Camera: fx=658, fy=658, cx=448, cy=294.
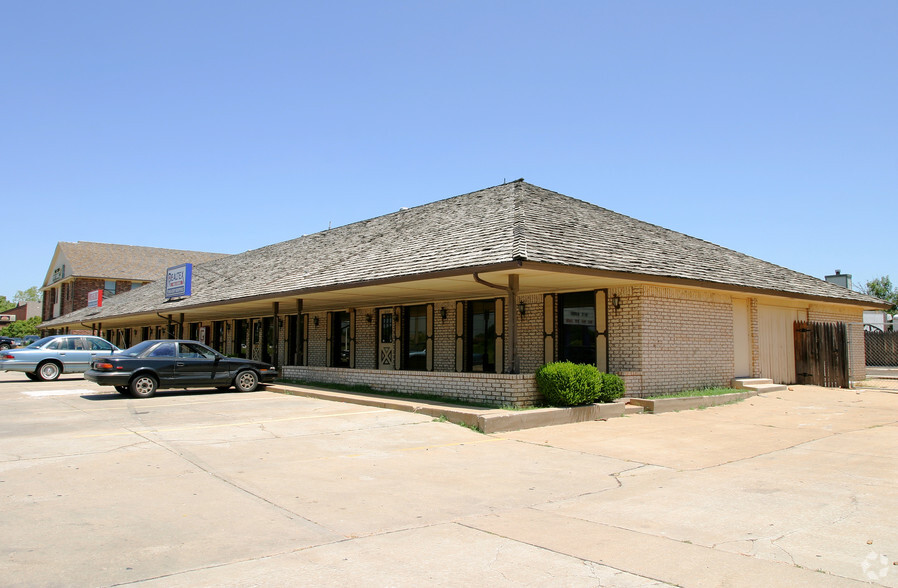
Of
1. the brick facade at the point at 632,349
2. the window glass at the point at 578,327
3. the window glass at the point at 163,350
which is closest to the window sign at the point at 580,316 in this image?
the window glass at the point at 578,327

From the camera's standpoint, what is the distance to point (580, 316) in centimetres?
1538

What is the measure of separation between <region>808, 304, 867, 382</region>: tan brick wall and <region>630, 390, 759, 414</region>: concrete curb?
7.62m

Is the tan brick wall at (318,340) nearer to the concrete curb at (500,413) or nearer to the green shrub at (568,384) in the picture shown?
the concrete curb at (500,413)

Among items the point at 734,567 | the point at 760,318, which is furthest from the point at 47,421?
the point at 760,318

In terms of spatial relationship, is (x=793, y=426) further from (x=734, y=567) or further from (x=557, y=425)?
(x=734, y=567)

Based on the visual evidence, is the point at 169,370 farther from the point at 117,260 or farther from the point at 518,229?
the point at 117,260

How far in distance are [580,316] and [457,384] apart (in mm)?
3780

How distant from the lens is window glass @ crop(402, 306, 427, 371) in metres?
19.4

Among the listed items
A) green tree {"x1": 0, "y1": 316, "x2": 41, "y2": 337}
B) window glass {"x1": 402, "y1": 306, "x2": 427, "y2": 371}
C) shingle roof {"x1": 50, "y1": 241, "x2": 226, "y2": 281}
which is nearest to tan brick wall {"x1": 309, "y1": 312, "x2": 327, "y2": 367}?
window glass {"x1": 402, "y1": 306, "x2": 427, "y2": 371}

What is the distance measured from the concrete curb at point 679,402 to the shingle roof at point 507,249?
8.20ft

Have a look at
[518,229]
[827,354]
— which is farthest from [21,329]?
[827,354]

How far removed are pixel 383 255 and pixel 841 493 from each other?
39.8ft

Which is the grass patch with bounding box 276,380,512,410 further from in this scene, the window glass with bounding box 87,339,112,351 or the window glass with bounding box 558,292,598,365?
the window glass with bounding box 87,339,112,351

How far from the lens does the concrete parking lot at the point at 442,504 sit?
14.6ft
